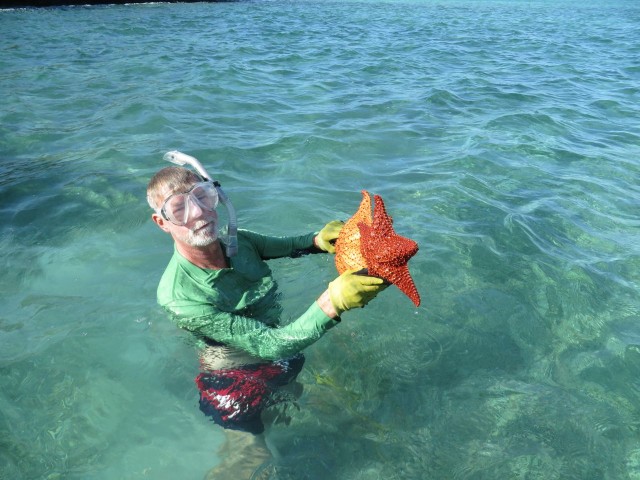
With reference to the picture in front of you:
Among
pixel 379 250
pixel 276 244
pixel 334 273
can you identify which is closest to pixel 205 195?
pixel 276 244

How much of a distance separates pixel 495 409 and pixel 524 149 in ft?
18.8

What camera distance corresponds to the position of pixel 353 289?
111 inches

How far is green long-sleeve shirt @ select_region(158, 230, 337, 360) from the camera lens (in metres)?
3.00

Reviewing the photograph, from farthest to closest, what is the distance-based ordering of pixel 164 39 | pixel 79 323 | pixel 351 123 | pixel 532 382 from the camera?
1. pixel 164 39
2. pixel 351 123
3. pixel 79 323
4. pixel 532 382

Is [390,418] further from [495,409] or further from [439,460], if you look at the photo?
[495,409]

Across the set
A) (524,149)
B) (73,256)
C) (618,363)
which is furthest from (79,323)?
(524,149)

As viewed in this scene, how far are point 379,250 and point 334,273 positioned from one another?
102 inches

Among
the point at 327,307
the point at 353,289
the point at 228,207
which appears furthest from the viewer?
the point at 228,207

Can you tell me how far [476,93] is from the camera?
11898mm

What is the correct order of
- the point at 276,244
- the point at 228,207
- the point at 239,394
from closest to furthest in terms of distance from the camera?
the point at 228,207
the point at 239,394
the point at 276,244

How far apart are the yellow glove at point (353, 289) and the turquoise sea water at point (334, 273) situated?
1.37 metres

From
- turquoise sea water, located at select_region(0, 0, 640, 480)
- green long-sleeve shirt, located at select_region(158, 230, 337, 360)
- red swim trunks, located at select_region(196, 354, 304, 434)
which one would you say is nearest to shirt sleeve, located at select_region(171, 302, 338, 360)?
green long-sleeve shirt, located at select_region(158, 230, 337, 360)

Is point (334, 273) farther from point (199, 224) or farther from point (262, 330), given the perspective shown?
point (199, 224)

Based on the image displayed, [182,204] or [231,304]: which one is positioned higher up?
[182,204]
